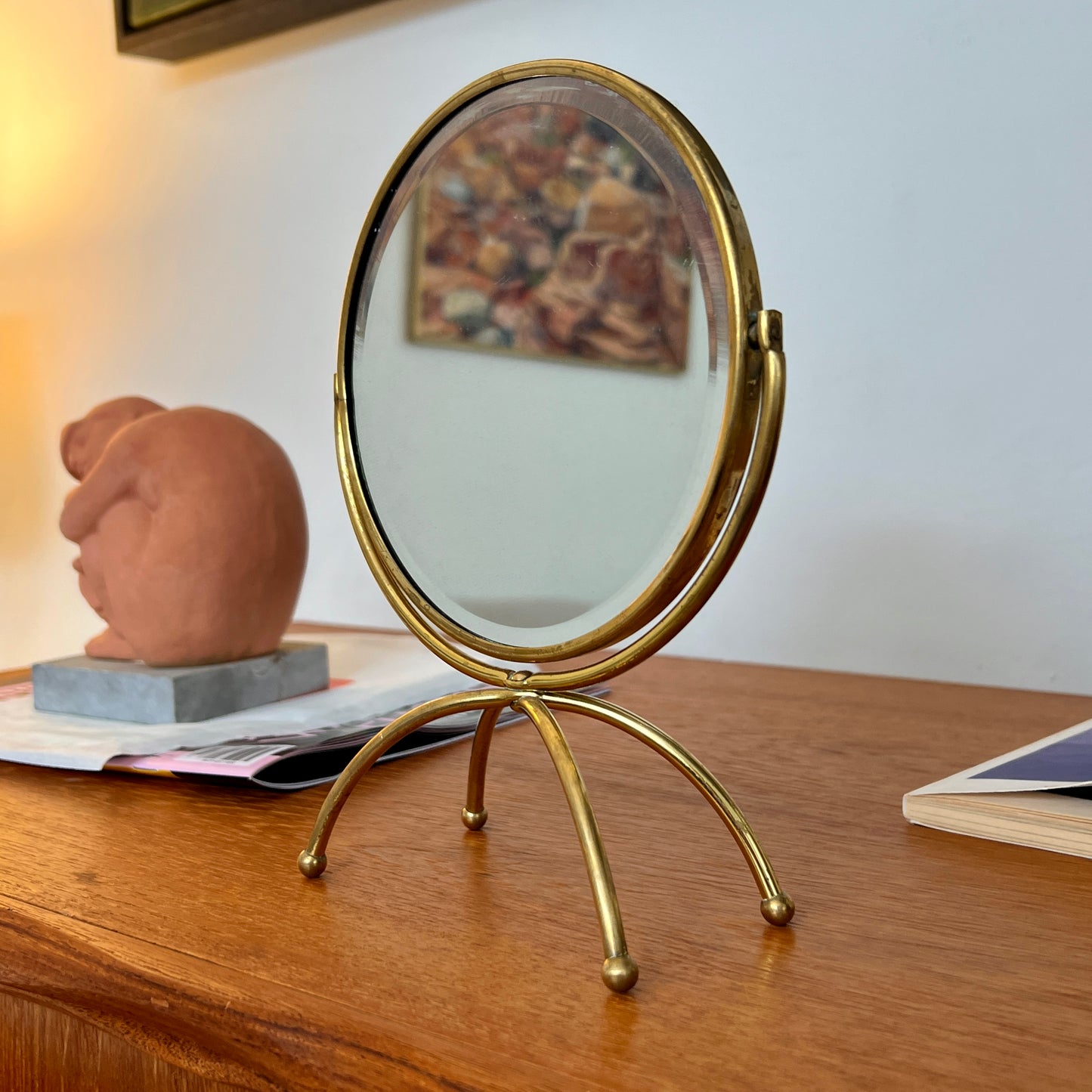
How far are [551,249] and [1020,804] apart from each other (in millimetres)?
299

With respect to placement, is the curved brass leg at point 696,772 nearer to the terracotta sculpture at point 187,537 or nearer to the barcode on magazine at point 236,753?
the barcode on magazine at point 236,753

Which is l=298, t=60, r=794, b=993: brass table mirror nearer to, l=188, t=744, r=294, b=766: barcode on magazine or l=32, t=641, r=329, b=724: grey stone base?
l=188, t=744, r=294, b=766: barcode on magazine

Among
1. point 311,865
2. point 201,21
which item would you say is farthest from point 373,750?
point 201,21

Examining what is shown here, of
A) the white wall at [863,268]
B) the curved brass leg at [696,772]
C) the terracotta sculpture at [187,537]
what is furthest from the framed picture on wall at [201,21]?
the curved brass leg at [696,772]

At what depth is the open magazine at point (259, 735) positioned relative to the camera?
521mm

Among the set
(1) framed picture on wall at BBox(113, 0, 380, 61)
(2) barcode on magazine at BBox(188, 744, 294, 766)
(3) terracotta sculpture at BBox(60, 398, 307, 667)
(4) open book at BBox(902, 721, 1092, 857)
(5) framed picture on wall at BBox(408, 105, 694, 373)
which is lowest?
(4) open book at BBox(902, 721, 1092, 857)

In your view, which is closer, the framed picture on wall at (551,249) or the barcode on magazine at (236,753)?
the framed picture on wall at (551,249)

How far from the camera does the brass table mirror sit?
321 millimetres

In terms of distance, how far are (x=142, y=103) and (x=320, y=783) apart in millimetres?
1420

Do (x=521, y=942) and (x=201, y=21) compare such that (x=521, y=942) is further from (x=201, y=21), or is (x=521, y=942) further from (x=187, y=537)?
(x=201, y=21)

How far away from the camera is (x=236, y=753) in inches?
20.7

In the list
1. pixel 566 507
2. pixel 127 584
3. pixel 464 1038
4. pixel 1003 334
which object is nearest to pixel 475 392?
pixel 566 507

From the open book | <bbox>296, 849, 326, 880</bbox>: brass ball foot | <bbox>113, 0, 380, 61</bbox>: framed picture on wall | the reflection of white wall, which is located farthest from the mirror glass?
<bbox>113, 0, 380, 61</bbox>: framed picture on wall

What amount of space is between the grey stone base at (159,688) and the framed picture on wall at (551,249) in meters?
0.31
